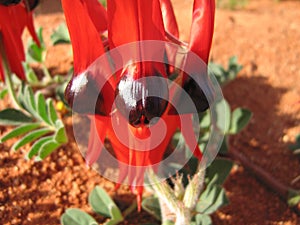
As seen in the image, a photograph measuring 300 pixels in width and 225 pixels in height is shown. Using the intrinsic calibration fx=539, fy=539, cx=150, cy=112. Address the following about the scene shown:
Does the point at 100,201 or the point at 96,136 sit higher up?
the point at 96,136

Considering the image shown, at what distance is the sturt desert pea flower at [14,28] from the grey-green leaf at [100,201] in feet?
1.70

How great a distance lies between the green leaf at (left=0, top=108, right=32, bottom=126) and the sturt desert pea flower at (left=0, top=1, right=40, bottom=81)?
14 cm

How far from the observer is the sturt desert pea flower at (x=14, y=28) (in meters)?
1.66

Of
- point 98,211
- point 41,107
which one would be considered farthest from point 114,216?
point 41,107

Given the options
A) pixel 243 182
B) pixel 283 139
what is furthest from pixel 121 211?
pixel 283 139

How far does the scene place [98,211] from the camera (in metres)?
1.67

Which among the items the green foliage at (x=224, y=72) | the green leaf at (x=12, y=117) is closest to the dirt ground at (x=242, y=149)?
the green leaf at (x=12, y=117)

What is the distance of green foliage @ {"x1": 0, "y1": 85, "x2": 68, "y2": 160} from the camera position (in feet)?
5.42

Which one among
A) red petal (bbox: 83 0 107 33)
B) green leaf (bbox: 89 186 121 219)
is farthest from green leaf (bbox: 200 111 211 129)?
red petal (bbox: 83 0 107 33)

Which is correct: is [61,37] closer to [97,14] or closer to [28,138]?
[28,138]

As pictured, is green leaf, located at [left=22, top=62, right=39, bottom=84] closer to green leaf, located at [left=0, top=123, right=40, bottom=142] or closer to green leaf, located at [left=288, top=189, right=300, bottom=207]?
green leaf, located at [left=0, top=123, right=40, bottom=142]

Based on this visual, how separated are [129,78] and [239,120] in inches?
33.4

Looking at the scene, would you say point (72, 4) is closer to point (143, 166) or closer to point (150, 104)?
point (150, 104)

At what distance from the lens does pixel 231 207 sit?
1.82 m
